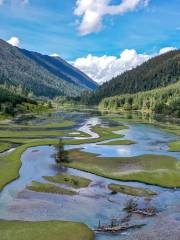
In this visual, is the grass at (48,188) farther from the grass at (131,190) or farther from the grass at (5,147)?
the grass at (5,147)

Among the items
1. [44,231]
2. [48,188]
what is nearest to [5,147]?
[48,188]

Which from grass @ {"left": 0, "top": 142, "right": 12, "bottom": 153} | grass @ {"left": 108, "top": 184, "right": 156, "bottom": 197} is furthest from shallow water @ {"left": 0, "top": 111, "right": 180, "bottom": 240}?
grass @ {"left": 0, "top": 142, "right": 12, "bottom": 153}

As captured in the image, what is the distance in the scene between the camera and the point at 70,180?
5894 centimetres

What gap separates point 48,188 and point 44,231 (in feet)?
56.1

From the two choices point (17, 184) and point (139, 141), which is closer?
point (17, 184)

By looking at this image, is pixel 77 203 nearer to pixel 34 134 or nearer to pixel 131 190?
pixel 131 190

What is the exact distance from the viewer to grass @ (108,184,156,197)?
51969 millimetres

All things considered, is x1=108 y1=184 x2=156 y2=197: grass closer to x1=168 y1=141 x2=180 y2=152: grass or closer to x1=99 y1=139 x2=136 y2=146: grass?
x1=168 y1=141 x2=180 y2=152: grass

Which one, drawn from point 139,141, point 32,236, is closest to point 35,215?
point 32,236

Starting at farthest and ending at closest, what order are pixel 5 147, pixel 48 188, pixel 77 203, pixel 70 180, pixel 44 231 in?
1. pixel 5 147
2. pixel 70 180
3. pixel 48 188
4. pixel 77 203
5. pixel 44 231

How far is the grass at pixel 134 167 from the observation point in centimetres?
6072

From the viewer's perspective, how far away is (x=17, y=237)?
35.4 m

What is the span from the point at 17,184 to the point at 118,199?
18756mm

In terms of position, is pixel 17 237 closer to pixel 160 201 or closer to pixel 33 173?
pixel 160 201
